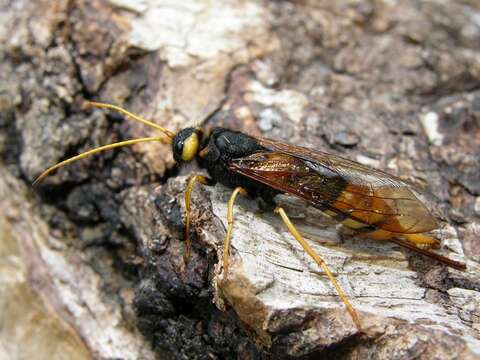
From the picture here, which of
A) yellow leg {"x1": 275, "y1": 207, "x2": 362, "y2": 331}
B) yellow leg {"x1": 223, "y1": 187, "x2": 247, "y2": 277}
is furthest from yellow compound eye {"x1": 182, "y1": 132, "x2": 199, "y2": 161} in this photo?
yellow leg {"x1": 275, "y1": 207, "x2": 362, "y2": 331}

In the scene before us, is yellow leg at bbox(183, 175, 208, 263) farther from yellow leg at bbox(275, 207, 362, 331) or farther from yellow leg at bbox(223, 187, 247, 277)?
yellow leg at bbox(275, 207, 362, 331)

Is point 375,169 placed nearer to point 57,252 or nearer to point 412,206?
point 412,206

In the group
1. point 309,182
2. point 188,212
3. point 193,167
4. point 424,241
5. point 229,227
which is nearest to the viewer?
point 229,227

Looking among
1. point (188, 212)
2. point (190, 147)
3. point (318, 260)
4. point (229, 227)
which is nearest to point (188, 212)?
point (188, 212)

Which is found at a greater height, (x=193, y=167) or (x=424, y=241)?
(x=193, y=167)

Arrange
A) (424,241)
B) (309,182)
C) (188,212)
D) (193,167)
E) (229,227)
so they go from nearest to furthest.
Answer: (229,227) → (188,212) → (424,241) → (309,182) → (193,167)

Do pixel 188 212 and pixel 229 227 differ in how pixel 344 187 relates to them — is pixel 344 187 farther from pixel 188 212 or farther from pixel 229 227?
pixel 188 212

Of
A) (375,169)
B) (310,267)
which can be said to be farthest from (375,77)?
(310,267)
